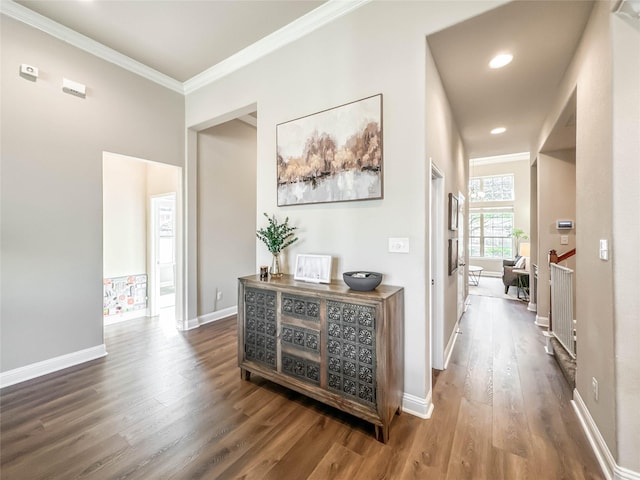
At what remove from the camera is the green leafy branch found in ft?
8.71

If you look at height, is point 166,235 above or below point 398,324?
above

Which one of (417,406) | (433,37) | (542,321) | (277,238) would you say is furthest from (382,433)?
(542,321)

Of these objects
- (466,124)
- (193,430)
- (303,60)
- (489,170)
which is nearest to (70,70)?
(303,60)

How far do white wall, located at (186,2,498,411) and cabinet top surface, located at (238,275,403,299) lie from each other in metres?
0.17

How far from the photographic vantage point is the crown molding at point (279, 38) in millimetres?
2432

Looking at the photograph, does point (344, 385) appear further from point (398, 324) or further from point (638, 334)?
point (638, 334)

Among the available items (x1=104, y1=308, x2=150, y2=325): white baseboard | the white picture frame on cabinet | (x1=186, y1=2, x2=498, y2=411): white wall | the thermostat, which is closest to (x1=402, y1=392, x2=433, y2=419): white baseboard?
(x1=186, y1=2, x2=498, y2=411): white wall

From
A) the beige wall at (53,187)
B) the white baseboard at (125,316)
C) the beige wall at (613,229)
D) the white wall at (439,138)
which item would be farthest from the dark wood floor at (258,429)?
the white baseboard at (125,316)

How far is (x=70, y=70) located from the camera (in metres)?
2.91

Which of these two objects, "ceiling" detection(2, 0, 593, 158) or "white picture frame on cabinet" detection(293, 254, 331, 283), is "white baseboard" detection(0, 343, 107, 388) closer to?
"white picture frame on cabinet" detection(293, 254, 331, 283)

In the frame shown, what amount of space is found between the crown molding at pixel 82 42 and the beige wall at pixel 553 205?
5596 millimetres

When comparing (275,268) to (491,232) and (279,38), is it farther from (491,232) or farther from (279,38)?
(491,232)

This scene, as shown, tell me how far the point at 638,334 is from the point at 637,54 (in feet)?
5.01

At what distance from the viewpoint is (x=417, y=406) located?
209cm
